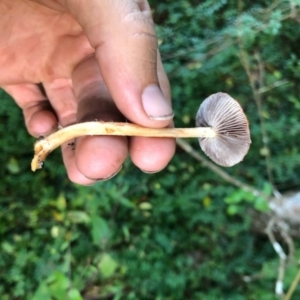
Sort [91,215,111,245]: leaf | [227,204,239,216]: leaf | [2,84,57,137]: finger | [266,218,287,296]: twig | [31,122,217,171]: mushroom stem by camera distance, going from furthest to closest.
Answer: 1. [227,204,239,216]: leaf
2. [266,218,287,296]: twig
3. [91,215,111,245]: leaf
4. [2,84,57,137]: finger
5. [31,122,217,171]: mushroom stem

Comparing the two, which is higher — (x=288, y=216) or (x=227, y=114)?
(x=227, y=114)

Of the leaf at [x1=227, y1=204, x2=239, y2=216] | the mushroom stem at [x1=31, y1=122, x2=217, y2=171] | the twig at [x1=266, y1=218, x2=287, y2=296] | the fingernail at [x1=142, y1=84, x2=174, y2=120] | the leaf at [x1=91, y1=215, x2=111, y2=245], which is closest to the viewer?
the fingernail at [x1=142, y1=84, x2=174, y2=120]

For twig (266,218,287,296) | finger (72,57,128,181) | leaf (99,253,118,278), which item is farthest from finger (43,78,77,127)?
twig (266,218,287,296)

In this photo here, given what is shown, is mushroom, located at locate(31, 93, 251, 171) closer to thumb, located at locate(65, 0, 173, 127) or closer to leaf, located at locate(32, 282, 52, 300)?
thumb, located at locate(65, 0, 173, 127)

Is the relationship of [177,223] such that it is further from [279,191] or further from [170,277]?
[279,191]

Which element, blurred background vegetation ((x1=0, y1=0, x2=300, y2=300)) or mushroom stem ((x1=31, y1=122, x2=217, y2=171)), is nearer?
mushroom stem ((x1=31, y1=122, x2=217, y2=171))

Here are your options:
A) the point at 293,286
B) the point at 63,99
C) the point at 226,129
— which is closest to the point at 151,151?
the point at 226,129

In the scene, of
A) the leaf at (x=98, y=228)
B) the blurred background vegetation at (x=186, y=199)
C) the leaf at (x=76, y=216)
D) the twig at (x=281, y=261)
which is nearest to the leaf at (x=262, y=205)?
the blurred background vegetation at (x=186, y=199)

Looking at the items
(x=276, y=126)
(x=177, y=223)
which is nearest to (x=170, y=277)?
(x=177, y=223)
